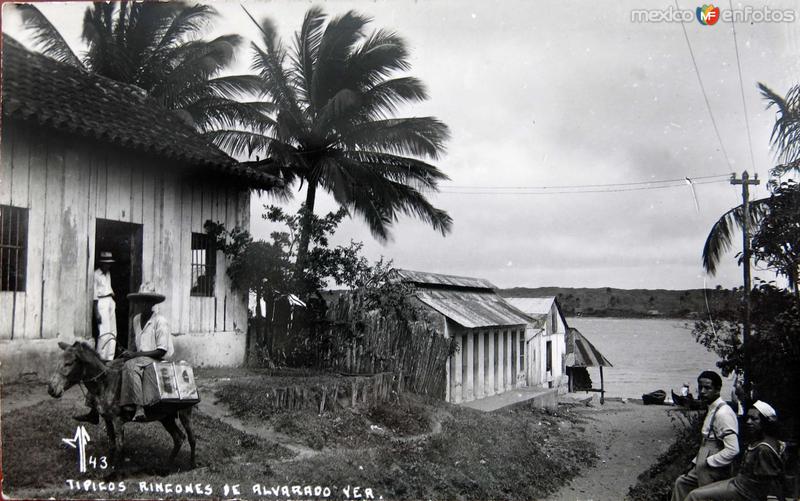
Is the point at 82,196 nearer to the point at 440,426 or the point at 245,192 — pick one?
the point at 245,192

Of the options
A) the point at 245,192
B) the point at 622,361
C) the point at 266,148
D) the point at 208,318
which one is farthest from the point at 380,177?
the point at 622,361

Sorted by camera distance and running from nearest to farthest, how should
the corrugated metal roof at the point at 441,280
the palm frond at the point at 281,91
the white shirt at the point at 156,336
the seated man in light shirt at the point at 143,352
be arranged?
the seated man in light shirt at the point at 143,352 → the white shirt at the point at 156,336 → the palm frond at the point at 281,91 → the corrugated metal roof at the point at 441,280


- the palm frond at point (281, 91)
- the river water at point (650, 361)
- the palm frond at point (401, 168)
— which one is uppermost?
the palm frond at point (281, 91)

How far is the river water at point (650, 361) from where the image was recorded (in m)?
31.5

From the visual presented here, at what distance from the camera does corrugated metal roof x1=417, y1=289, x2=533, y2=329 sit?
13.7 metres

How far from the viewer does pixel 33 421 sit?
566 centimetres

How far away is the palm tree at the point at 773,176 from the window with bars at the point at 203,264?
6.58 metres

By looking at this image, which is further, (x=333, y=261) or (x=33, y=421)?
(x=333, y=261)

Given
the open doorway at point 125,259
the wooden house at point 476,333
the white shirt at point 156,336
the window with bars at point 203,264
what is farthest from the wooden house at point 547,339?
the white shirt at point 156,336

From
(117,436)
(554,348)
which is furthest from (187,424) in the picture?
(554,348)

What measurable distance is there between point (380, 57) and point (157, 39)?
6.11m

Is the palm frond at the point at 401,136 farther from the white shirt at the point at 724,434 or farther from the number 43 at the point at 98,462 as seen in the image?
the number 43 at the point at 98,462

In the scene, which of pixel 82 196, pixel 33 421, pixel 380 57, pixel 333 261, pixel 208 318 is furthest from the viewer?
pixel 380 57

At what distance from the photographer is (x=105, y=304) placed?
704 cm
